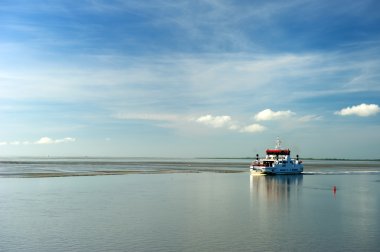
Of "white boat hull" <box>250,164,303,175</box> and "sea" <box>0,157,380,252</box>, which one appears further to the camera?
"white boat hull" <box>250,164,303,175</box>

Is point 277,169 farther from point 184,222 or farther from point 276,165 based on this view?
point 184,222

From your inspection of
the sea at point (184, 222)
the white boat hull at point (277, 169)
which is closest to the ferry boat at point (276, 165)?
the white boat hull at point (277, 169)

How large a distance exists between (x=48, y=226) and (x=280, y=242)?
71.5 ft

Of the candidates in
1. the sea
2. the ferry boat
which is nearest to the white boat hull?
the ferry boat

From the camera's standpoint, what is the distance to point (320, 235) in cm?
3866

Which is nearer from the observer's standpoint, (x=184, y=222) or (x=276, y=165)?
(x=184, y=222)

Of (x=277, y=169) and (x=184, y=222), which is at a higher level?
(x=277, y=169)

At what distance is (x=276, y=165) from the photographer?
129 metres

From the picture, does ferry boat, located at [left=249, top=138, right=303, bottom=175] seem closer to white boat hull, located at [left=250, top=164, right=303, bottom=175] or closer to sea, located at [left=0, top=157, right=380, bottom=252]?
white boat hull, located at [left=250, top=164, right=303, bottom=175]

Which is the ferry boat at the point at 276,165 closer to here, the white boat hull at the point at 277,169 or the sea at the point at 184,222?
the white boat hull at the point at 277,169

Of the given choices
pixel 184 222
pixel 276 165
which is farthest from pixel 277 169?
pixel 184 222

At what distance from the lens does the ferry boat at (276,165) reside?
127 m

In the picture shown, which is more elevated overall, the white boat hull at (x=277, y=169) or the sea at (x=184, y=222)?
the white boat hull at (x=277, y=169)

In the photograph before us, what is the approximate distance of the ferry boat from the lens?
12725 cm
